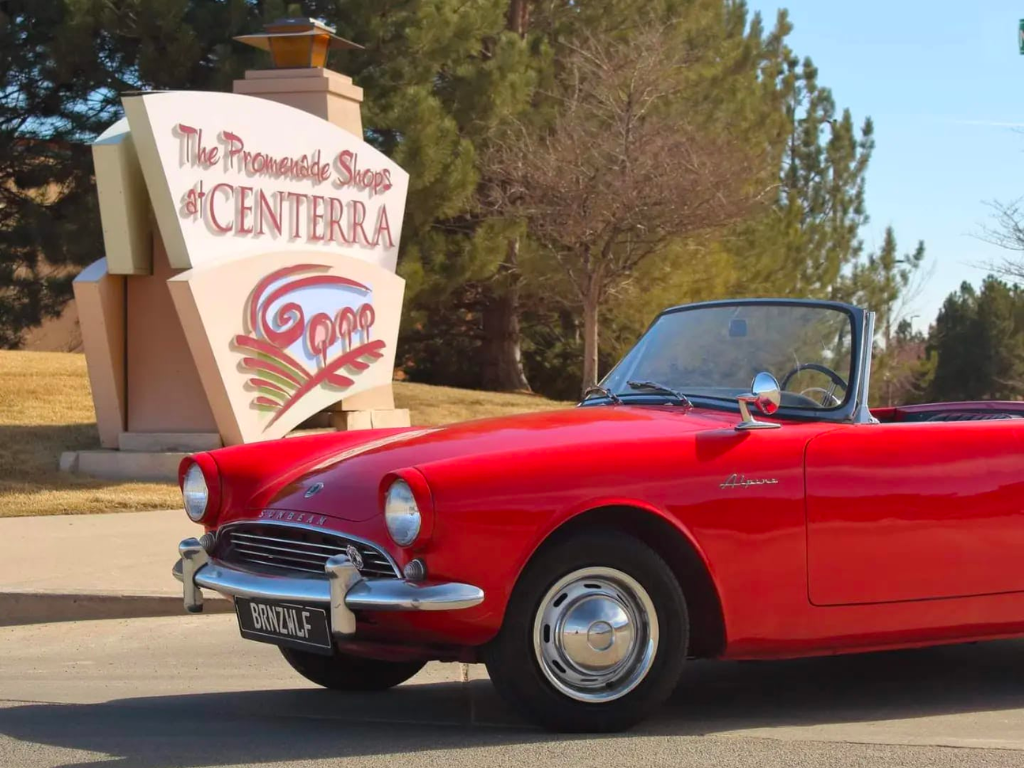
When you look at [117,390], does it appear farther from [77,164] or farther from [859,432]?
[77,164]

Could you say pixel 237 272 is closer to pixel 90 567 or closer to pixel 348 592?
pixel 90 567

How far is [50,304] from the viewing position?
2361 cm

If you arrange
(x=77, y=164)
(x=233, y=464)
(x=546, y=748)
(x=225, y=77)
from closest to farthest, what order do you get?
(x=546, y=748), (x=233, y=464), (x=225, y=77), (x=77, y=164)

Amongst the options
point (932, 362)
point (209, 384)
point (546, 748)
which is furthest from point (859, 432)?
point (932, 362)

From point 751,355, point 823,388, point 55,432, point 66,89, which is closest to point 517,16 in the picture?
point 66,89

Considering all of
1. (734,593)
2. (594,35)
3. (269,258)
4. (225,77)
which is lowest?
(734,593)

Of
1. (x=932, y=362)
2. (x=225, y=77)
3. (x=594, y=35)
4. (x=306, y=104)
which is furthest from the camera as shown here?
(x=932, y=362)

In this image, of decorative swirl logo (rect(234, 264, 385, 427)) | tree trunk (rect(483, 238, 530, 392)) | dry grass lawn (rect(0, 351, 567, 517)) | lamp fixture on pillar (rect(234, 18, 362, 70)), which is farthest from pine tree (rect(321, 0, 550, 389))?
decorative swirl logo (rect(234, 264, 385, 427))

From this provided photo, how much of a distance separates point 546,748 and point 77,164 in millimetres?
20262

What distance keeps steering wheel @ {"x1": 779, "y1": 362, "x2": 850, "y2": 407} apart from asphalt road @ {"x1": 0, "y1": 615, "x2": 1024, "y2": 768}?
114cm

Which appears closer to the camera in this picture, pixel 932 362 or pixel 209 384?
pixel 209 384

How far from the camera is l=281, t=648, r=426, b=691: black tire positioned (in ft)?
17.8

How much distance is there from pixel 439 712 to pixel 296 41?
10534 mm

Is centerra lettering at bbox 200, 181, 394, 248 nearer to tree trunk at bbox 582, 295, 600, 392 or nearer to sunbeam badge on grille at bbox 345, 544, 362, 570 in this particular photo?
sunbeam badge on grille at bbox 345, 544, 362, 570
